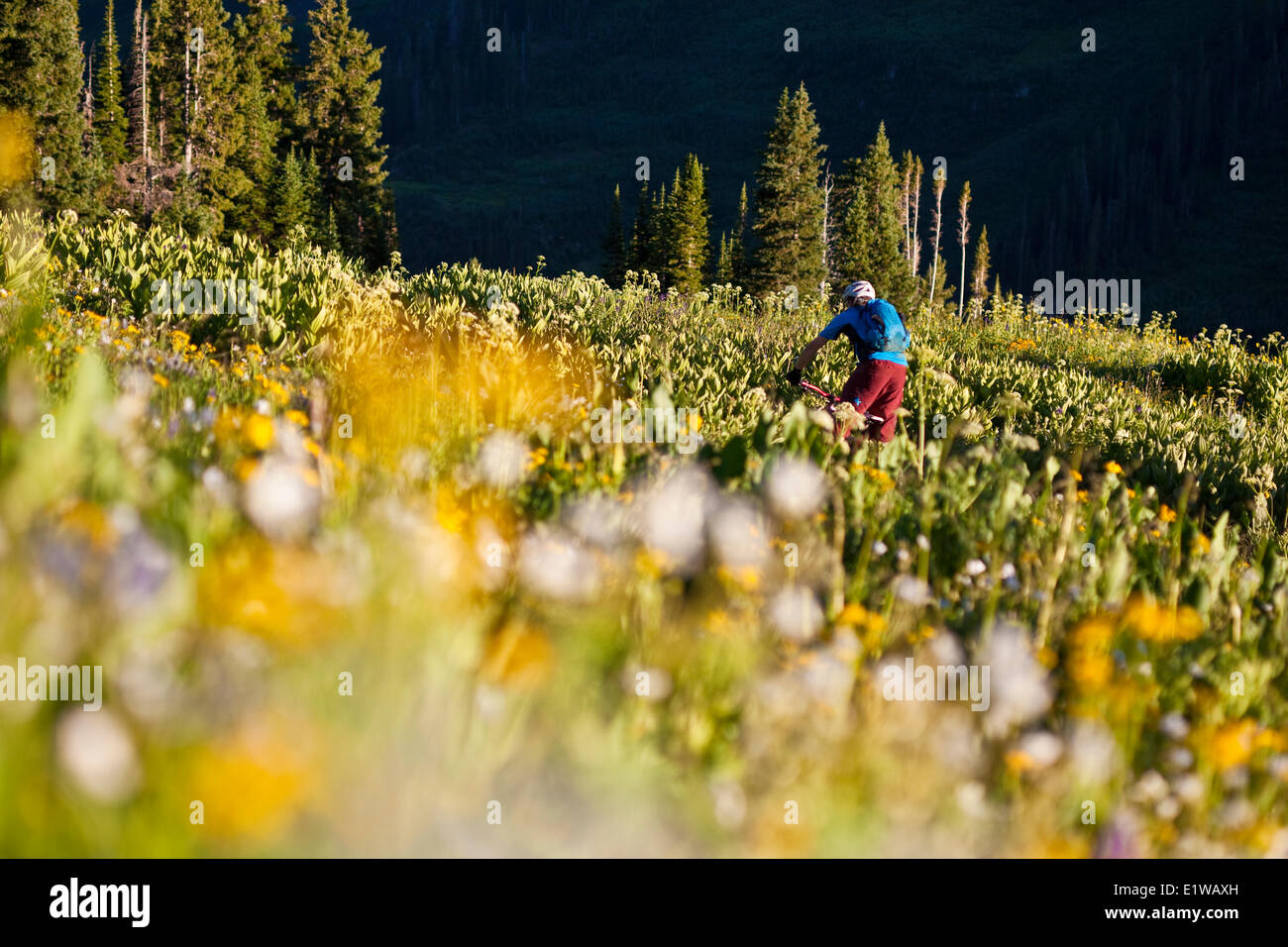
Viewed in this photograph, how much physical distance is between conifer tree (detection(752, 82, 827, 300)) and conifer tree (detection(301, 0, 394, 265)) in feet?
68.7

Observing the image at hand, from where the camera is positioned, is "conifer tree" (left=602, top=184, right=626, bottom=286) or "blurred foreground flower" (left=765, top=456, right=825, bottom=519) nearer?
"blurred foreground flower" (left=765, top=456, right=825, bottom=519)

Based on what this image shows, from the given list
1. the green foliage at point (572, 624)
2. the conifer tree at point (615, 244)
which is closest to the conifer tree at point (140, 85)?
the conifer tree at point (615, 244)

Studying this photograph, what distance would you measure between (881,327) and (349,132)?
48.1 meters

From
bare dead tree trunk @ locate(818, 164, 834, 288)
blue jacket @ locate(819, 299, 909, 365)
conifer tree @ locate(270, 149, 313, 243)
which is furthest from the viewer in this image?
bare dead tree trunk @ locate(818, 164, 834, 288)

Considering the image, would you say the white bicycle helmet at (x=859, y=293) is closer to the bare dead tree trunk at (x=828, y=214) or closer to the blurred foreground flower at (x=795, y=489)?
the blurred foreground flower at (x=795, y=489)

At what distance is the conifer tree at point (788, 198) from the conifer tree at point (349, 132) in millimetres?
20925

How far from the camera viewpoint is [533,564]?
2811 mm

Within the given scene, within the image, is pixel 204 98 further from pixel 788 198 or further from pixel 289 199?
pixel 788 198

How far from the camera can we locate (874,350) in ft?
27.3

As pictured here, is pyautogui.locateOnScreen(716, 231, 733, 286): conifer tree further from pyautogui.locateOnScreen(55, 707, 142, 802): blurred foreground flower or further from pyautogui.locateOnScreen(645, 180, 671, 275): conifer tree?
pyautogui.locateOnScreen(55, 707, 142, 802): blurred foreground flower

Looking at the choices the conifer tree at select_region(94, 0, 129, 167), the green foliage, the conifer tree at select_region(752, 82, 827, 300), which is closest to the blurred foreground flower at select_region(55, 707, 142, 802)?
the green foliage

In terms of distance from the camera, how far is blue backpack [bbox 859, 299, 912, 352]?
8.26 meters

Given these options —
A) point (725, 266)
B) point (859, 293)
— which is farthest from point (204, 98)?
point (859, 293)
